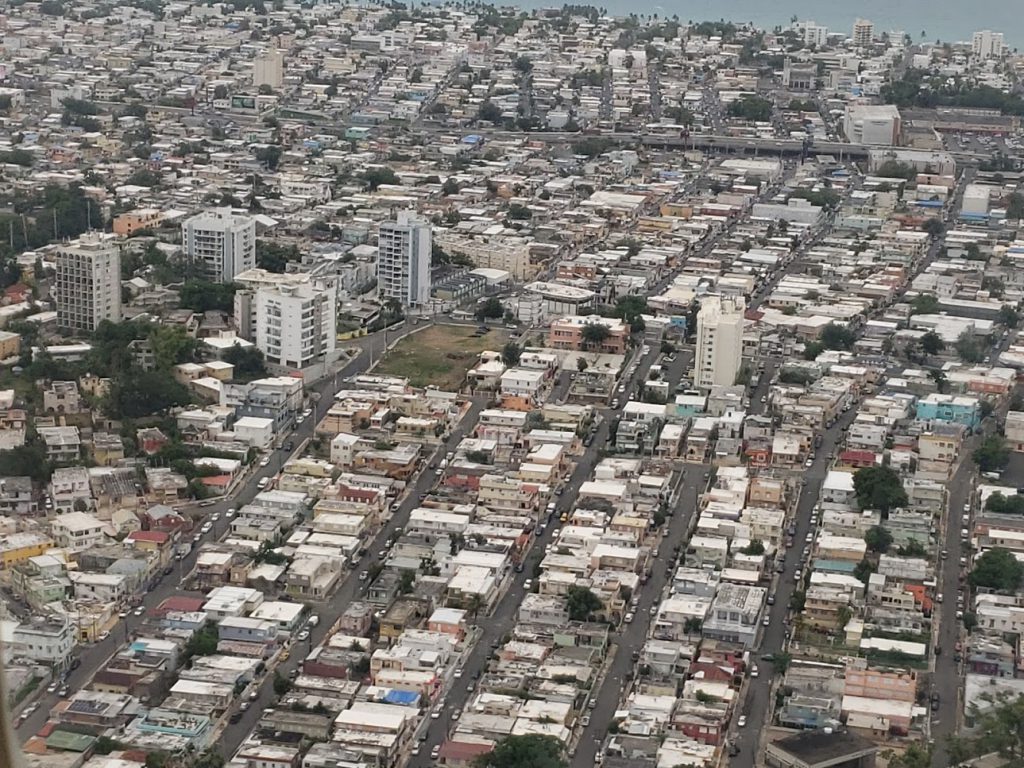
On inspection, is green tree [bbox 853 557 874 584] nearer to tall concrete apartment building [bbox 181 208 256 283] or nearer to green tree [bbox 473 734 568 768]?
Result: green tree [bbox 473 734 568 768]

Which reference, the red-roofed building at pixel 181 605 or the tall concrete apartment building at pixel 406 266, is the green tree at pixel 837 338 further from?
the red-roofed building at pixel 181 605

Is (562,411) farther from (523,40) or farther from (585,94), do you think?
(523,40)

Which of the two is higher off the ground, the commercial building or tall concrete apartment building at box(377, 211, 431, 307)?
tall concrete apartment building at box(377, 211, 431, 307)

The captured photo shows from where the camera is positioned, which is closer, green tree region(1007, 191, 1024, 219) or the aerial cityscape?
the aerial cityscape

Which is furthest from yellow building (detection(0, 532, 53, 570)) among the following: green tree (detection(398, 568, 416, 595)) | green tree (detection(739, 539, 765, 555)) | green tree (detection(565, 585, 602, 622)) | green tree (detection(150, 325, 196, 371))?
green tree (detection(739, 539, 765, 555))

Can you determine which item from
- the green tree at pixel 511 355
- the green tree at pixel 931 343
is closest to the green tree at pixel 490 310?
the green tree at pixel 511 355

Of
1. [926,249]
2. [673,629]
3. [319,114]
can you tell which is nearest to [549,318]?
[926,249]
